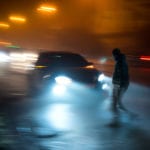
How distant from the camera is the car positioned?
1535 cm

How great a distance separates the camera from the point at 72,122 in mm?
11828

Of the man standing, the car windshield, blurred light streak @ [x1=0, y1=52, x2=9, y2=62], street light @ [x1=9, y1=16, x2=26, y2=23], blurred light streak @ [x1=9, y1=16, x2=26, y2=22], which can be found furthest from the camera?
blurred light streak @ [x1=9, y1=16, x2=26, y2=22]

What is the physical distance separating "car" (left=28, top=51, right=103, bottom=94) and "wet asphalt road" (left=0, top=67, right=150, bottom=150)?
Result: 0.32 meters

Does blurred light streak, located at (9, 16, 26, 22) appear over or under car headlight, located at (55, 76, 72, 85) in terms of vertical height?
over

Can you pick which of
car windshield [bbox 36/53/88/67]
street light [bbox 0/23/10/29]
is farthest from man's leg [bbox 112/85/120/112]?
street light [bbox 0/23/10/29]

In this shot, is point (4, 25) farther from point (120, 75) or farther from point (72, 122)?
point (72, 122)

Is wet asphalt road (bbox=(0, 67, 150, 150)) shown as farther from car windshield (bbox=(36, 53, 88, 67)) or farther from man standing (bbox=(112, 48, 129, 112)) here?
car windshield (bbox=(36, 53, 88, 67))

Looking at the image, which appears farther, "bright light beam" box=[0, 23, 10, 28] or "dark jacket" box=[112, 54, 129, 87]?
"bright light beam" box=[0, 23, 10, 28]

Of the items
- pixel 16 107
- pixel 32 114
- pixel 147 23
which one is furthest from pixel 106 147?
pixel 147 23

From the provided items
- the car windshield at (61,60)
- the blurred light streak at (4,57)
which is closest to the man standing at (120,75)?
the car windshield at (61,60)

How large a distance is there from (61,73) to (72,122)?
13.0ft

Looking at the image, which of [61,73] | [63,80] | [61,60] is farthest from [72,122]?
[61,60]

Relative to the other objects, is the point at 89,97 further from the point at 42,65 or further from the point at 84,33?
the point at 84,33

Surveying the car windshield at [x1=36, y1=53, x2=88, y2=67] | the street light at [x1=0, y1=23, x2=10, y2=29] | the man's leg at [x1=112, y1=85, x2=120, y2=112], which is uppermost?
the street light at [x1=0, y1=23, x2=10, y2=29]
